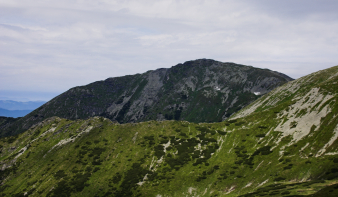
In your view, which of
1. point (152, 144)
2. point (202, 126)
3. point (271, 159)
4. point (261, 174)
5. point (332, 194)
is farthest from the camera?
point (202, 126)

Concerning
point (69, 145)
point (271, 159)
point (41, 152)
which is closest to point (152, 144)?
point (69, 145)

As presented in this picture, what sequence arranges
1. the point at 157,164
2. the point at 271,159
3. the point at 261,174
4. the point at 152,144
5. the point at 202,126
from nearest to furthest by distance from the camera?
the point at 261,174
the point at 271,159
the point at 157,164
the point at 152,144
the point at 202,126

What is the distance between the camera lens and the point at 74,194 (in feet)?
313

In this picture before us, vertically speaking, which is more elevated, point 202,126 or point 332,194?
point 202,126

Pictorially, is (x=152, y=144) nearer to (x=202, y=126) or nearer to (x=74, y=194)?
(x=202, y=126)

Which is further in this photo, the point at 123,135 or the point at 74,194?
the point at 123,135

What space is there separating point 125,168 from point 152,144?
71.6ft

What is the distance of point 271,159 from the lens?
83375mm

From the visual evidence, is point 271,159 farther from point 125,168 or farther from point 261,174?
point 125,168

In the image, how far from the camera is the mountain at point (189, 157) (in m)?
73.6

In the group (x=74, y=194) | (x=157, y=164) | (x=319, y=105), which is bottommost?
(x=74, y=194)

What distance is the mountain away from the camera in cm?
7356

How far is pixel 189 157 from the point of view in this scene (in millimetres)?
105938

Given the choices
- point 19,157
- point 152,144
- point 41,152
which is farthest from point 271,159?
point 19,157
